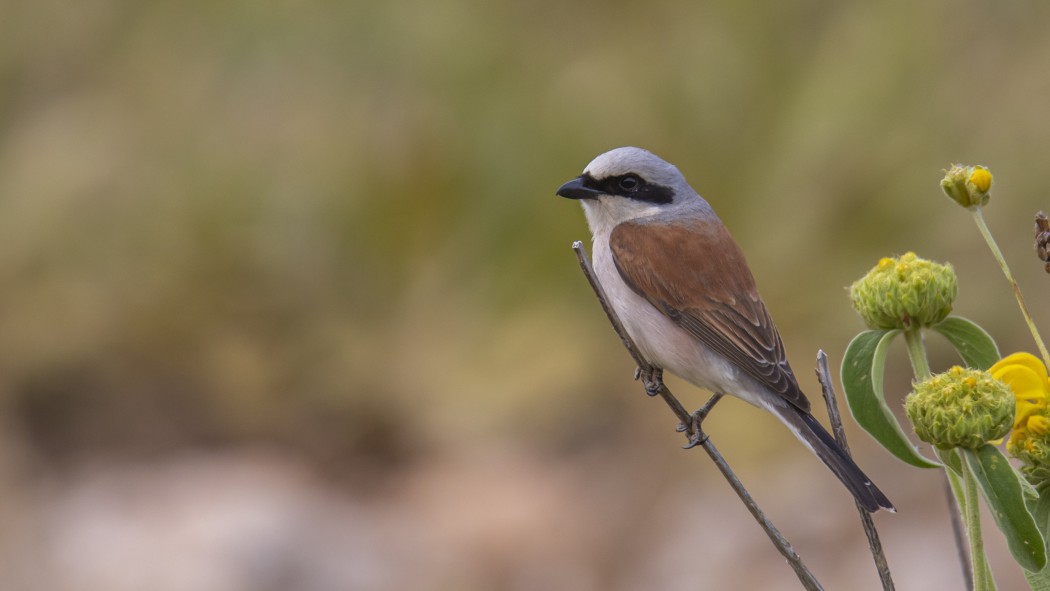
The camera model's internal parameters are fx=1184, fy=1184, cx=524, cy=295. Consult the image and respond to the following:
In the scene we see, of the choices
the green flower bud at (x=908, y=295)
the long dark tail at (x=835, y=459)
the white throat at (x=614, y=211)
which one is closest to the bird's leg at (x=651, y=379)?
the long dark tail at (x=835, y=459)

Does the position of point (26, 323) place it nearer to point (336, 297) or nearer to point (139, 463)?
point (139, 463)

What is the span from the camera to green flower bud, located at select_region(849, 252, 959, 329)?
1645 millimetres

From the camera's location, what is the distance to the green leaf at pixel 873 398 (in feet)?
4.97

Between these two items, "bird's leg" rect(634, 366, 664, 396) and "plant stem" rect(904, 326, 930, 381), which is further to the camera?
"bird's leg" rect(634, 366, 664, 396)

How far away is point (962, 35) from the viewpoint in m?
5.45

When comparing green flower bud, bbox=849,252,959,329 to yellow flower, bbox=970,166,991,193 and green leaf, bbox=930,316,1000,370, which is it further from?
yellow flower, bbox=970,166,991,193

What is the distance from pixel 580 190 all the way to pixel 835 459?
0.99m

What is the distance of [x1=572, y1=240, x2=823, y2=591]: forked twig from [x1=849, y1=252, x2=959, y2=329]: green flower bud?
30 cm

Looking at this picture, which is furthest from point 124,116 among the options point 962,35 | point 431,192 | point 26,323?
point 962,35

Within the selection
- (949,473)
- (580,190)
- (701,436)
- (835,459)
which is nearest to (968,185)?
(949,473)

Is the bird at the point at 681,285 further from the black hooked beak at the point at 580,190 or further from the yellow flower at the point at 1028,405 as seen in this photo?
the yellow flower at the point at 1028,405

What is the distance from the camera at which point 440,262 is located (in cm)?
536

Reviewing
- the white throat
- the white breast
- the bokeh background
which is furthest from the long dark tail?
the bokeh background

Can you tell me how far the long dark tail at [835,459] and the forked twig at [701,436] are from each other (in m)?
0.15
